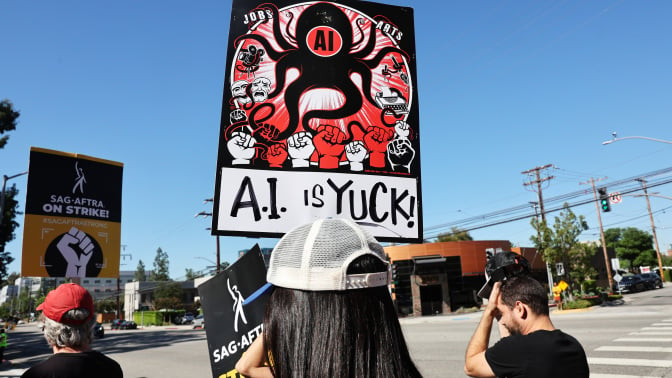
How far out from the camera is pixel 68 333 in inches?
110

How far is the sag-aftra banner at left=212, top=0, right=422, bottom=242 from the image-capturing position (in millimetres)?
2092

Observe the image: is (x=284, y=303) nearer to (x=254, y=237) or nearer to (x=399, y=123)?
(x=254, y=237)

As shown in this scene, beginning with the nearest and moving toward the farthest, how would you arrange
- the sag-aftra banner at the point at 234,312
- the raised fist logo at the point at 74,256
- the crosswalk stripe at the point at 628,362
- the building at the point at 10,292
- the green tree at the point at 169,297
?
the sag-aftra banner at the point at 234,312 → the raised fist logo at the point at 74,256 → the crosswalk stripe at the point at 628,362 → the green tree at the point at 169,297 → the building at the point at 10,292

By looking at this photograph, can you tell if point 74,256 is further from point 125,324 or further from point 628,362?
point 125,324

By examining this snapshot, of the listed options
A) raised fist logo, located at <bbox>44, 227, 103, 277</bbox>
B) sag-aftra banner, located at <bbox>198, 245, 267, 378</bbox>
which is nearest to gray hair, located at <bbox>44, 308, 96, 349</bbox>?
sag-aftra banner, located at <bbox>198, 245, 267, 378</bbox>

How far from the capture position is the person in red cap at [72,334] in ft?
8.82

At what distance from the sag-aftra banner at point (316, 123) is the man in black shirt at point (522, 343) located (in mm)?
778

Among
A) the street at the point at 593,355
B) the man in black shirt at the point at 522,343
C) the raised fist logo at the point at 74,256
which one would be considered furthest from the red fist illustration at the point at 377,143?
the raised fist logo at the point at 74,256

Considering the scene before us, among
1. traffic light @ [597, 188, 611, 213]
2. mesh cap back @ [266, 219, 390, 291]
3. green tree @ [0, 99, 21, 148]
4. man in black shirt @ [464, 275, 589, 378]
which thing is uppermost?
→ green tree @ [0, 99, 21, 148]

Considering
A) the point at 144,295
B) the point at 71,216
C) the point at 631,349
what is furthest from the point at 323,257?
the point at 144,295

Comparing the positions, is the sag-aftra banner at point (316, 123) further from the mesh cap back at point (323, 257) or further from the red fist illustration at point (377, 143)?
the mesh cap back at point (323, 257)

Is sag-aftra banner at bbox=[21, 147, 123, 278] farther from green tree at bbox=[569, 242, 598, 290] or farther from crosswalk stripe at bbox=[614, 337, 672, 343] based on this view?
green tree at bbox=[569, 242, 598, 290]

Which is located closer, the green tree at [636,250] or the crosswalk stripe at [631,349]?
the crosswalk stripe at [631,349]

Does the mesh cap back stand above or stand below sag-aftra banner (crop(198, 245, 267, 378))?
above
